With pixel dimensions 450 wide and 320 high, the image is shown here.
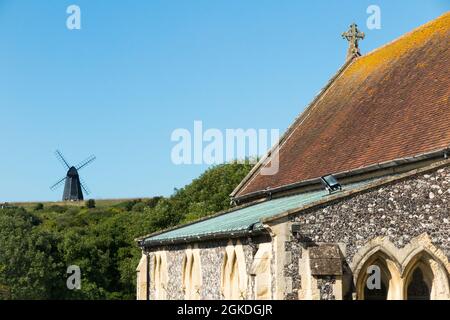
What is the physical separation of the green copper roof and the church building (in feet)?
0.31

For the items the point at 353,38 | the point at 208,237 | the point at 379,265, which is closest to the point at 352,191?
the point at 379,265

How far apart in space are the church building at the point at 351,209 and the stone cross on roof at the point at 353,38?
7.36 ft

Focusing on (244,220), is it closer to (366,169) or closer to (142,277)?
(366,169)

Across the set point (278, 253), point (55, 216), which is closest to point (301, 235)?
point (278, 253)

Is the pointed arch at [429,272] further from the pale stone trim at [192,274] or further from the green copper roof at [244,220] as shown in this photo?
the pale stone trim at [192,274]

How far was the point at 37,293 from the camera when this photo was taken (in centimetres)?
5259

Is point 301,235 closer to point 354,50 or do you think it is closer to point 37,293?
point 354,50

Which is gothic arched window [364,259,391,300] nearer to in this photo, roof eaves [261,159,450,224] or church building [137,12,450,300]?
church building [137,12,450,300]

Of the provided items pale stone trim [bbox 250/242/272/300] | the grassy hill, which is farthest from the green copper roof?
the grassy hill

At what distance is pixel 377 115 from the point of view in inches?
824

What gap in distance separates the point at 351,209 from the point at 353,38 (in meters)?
17.7

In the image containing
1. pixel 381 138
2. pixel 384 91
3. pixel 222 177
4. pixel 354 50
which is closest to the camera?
pixel 381 138

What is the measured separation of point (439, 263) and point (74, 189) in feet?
310

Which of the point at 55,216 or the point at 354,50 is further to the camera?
the point at 55,216
